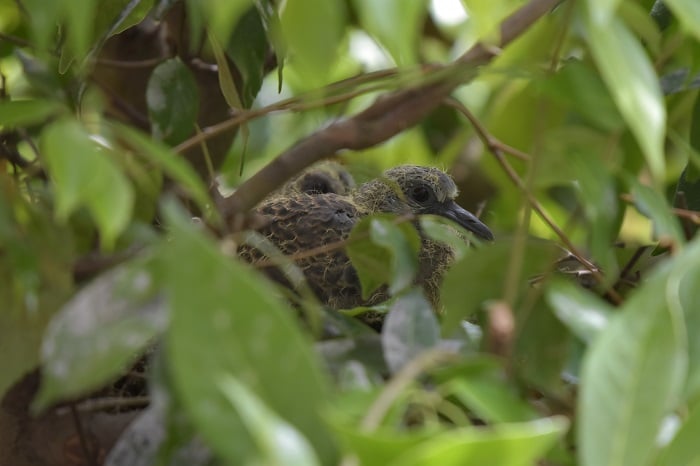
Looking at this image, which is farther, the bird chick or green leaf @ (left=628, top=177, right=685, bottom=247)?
the bird chick

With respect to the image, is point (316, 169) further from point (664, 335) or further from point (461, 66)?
point (664, 335)

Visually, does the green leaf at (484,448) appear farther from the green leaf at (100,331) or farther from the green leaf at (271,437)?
the green leaf at (100,331)

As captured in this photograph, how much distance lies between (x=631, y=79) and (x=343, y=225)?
1.10 metres

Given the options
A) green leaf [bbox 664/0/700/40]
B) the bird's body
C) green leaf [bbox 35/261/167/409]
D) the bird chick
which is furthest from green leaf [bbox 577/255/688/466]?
the bird chick

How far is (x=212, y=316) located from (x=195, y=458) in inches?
5.9

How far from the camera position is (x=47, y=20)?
54 cm

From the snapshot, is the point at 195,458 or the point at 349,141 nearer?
the point at 195,458

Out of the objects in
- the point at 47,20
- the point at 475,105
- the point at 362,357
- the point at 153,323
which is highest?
the point at 47,20

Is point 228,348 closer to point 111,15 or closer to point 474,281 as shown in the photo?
point 474,281

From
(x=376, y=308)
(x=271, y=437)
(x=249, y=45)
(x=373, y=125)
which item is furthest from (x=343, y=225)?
(x=271, y=437)

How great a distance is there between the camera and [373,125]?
0.78m

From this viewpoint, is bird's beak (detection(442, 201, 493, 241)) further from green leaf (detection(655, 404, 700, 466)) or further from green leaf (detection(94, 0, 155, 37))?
green leaf (detection(655, 404, 700, 466))

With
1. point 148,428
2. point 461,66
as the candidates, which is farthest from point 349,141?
point 148,428

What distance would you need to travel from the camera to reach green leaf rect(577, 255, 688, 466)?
1.63ft
